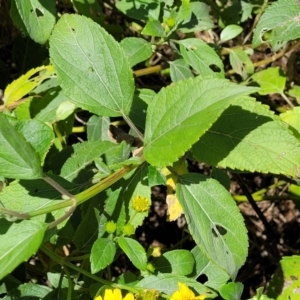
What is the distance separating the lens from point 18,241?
0.99 metres

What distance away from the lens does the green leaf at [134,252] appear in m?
1.24

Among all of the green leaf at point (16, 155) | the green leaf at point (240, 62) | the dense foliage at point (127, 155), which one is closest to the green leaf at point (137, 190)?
the dense foliage at point (127, 155)

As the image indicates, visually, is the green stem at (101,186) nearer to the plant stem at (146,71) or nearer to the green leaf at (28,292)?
the green leaf at (28,292)

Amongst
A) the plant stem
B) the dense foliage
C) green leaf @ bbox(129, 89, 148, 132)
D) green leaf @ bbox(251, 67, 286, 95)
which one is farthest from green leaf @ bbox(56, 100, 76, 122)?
green leaf @ bbox(251, 67, 286, 95)

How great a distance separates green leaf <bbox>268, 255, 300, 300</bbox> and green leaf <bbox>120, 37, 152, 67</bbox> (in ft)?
2.68

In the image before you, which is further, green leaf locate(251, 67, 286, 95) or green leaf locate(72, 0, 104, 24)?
green leaf locate(251, 67, 286, 95)

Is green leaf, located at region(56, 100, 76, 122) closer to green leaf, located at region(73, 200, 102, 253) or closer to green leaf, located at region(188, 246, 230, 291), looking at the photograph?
green leaf, located at region(73, 200, 102, 253)

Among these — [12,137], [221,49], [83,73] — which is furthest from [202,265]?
[221,49]

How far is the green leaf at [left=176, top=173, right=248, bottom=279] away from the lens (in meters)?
1.23

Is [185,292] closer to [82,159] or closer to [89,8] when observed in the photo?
[82,159]

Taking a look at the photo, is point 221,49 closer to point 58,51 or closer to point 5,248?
point 58,51

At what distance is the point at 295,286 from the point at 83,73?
1.02 meters

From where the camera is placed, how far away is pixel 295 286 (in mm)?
1759

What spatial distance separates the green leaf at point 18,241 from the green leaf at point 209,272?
614 mm
